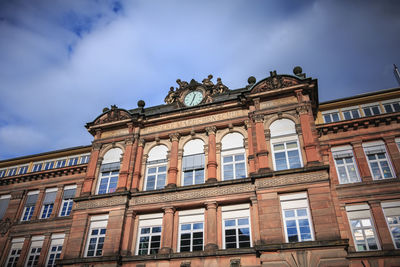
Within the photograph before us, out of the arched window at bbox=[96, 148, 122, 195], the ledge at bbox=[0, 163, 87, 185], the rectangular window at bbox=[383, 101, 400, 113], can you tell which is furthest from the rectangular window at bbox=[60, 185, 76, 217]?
the rectangular window at bbox=[383, 101, 400, 113]

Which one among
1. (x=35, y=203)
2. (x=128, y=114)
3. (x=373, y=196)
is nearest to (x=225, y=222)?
(x=373, y=196)

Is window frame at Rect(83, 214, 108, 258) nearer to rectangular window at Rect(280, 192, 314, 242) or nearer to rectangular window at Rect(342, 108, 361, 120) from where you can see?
rectangular window at Rect(280, 192, 314, 242)

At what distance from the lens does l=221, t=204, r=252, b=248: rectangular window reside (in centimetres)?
1786

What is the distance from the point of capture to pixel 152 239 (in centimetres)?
1969

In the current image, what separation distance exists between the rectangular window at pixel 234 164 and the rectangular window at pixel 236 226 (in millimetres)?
2039

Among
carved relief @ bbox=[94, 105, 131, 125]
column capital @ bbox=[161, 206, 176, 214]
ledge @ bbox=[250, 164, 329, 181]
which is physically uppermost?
carved relief @ bbox=[94, 105, 131, 125]

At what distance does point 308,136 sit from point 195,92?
9339 mm

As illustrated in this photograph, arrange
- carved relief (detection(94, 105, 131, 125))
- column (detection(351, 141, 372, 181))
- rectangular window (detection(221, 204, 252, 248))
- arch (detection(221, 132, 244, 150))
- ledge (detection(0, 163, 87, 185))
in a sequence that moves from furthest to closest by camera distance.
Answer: ledge (detection(0, 163, 87, 185))
carved relief (detection(94, 105, 131, 125))
arch (detection(221, 132, 244, 150))
column (detection(351, 141, 372, 181))
rectangular window (detection(221, 204, 252, 248))

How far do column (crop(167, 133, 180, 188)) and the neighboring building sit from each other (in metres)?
0.09

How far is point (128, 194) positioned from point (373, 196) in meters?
15.2

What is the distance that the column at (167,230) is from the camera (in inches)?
734

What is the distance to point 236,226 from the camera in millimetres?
18438

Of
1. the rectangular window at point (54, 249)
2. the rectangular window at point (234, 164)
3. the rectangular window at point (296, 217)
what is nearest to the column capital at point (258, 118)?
the rectangular window at point (234, 164)

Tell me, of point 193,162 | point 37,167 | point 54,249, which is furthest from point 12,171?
point 193,162
